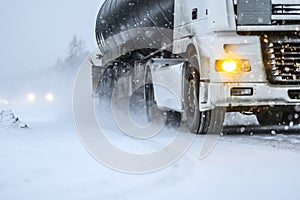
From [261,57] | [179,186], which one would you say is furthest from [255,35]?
[179,186]

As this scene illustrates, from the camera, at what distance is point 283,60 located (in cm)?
627

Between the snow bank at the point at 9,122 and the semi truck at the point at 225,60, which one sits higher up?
the semi truck at the point at 225,60

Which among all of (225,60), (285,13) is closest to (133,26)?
(225,60)

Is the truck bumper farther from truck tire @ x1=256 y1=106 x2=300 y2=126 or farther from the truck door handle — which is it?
truck tire @ x1=256 y1=106 x2=300 y2=126

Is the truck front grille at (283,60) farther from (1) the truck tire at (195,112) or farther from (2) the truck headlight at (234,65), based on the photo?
(1) the truck tire at (195,112)

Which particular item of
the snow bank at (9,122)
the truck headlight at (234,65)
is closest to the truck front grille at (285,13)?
the truck headlight at (234,65)

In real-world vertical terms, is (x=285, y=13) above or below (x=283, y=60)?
above

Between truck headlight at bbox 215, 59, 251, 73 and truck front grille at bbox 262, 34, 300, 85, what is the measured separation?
0.86ft

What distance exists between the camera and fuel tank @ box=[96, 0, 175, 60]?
30.3ft

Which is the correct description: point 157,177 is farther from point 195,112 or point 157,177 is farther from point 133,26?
point 133,26

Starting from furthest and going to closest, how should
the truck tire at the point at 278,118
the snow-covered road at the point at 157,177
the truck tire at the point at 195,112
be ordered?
the truck tire at the point at 278,118 → the truck tire at the point at 195,112 → the snow-covered road at the point at 157,177

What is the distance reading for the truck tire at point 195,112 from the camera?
24.5 ft

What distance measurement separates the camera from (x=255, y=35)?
6.38m

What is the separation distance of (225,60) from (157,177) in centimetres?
278
